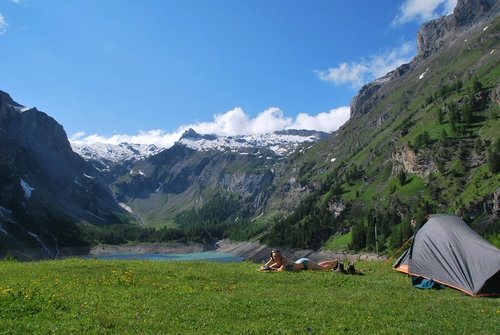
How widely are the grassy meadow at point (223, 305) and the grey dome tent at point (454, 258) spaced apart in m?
1.18

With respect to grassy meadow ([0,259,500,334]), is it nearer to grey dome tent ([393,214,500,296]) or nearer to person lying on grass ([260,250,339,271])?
grey dome tent ([393,214,500,296])

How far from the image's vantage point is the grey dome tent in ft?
→ 84.6

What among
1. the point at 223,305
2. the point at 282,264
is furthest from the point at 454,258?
the point at 223,305

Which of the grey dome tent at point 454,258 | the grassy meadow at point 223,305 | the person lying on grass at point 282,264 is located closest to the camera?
the grassy meadow at point 223,305

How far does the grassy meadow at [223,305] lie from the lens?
1661 cm

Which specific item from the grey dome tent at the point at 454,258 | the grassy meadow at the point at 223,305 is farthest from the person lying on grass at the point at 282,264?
the grey dome tent at the point at 454,258

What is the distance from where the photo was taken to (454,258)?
28609 mm

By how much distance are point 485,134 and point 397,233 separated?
67428 mm

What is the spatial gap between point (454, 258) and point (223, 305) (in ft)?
53.9

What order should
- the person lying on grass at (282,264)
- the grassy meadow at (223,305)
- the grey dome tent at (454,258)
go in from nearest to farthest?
the grassy meadow at (223,305) → the grey dome tent at (454,258) → the person lying on grass at (282,264)

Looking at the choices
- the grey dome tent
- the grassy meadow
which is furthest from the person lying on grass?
the grey dome tent

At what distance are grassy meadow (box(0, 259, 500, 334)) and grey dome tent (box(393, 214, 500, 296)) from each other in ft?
3.88

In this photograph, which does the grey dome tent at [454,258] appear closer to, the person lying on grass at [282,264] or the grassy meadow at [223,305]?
the grassy meadow at [223,305]

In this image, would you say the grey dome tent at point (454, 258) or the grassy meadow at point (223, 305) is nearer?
the grassy meadow at point (223, 305)
